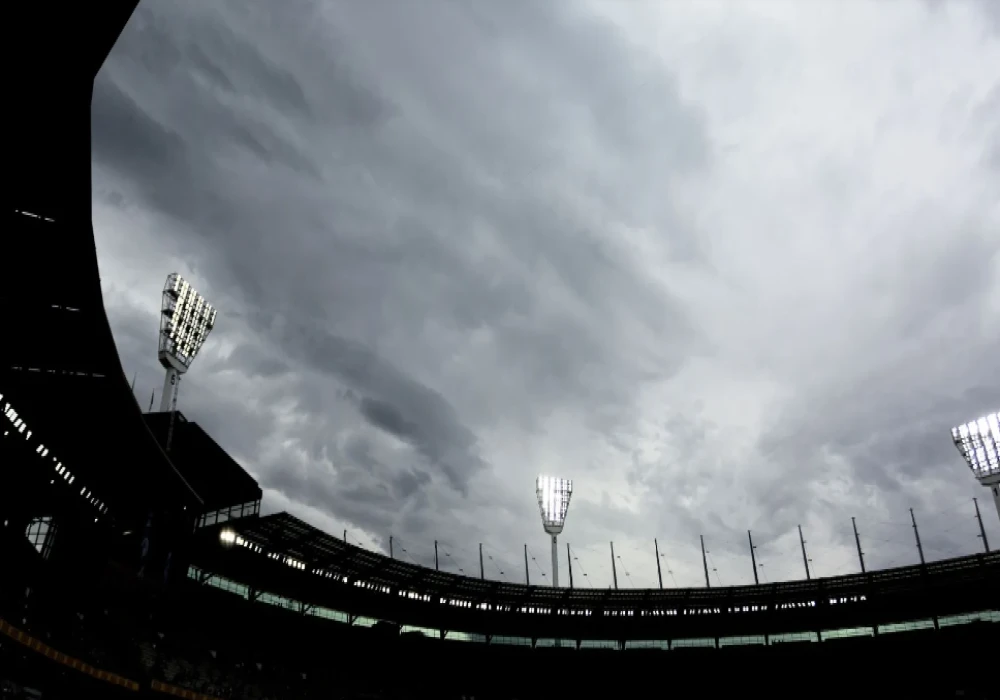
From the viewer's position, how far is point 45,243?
22156 millimetres

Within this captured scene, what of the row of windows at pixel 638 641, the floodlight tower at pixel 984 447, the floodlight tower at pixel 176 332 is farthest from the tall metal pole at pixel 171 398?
the floodlight tower at pixel 984 447

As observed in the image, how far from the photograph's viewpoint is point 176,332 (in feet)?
155

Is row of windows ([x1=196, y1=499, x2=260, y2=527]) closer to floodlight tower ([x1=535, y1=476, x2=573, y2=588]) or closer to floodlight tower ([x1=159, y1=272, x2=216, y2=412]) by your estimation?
floodlight tower ([x1=159, y1=272, x2=216, y2=412])

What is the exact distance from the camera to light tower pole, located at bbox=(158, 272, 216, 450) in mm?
46969

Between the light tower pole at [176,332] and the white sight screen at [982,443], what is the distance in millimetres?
56951

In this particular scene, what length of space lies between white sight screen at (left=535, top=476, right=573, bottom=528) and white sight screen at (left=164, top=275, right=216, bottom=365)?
1356 inches

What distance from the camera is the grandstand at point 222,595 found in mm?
22328

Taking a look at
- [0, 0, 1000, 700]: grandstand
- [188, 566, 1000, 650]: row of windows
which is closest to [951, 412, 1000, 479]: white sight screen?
[0, 0, 1000, 700]: grandstand

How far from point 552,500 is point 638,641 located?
14491 millimetres

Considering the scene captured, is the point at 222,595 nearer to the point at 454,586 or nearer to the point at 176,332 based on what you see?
the point at 176,332

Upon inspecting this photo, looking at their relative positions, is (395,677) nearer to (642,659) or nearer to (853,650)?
(642,659)

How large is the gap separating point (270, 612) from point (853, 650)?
44.9 meters

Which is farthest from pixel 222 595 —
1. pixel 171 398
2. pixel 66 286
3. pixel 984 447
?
pixel 984 447

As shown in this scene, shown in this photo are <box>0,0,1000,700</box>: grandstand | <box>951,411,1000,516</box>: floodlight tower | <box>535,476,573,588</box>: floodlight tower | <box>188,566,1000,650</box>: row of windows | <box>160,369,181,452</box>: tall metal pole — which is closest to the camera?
<box>0,0,1000,700</box>: grandstand
